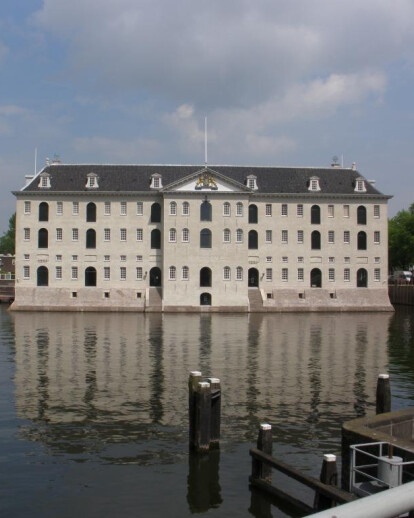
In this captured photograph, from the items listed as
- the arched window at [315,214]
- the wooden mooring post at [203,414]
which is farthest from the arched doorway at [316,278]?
the wooden mooring post at [203,414]

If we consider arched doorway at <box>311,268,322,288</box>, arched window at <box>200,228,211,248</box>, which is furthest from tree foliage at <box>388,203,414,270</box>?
arched window at <box>200,228,211,248</box>

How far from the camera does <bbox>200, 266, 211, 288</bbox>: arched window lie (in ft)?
261

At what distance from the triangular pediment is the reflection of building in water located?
2440 cm

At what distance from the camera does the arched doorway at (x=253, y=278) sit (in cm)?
8175

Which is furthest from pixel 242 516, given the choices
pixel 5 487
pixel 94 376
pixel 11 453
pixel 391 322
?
pixel 391 322

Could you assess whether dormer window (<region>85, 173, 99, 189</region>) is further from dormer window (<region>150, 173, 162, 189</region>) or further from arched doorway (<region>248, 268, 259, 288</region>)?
arched doorway (<region>248, 268, 259, 288</region>)

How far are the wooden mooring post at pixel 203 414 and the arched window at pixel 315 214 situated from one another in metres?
66.7

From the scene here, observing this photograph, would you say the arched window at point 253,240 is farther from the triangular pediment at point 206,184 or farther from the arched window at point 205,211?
the arched window at point 205,211

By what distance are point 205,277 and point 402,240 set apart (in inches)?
2003

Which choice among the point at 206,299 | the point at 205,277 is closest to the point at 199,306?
the point at 206,299

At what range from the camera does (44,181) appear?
267ft

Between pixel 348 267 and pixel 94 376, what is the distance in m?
58.0

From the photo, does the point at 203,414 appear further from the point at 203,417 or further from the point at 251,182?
the point at 251,182

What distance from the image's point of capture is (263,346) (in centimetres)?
4309
